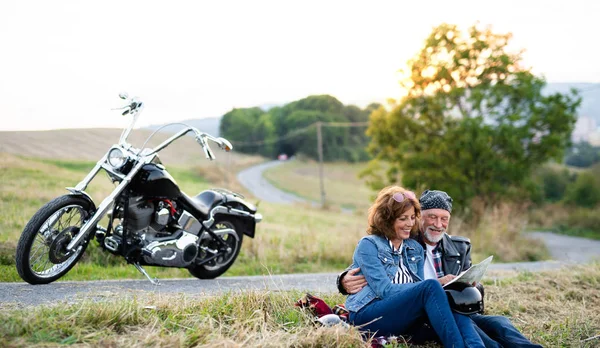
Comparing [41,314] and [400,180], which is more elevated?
[41,314]

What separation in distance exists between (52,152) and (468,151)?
16.0 meters

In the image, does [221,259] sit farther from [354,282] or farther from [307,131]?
[307,131]

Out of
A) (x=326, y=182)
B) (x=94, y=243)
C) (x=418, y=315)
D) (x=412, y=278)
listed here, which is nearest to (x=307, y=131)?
(x=326, y=182)

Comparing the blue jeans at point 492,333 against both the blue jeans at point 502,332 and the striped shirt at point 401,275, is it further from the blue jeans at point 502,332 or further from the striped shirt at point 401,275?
the striped shirt at point 401,275

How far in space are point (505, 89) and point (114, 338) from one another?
23.5 meters

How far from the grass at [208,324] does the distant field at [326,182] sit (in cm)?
3660

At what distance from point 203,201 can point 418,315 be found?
11.7 ft

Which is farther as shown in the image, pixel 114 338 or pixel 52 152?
pixel 52 152

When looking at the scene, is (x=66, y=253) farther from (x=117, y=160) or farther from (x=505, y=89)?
(x=505, y=89)

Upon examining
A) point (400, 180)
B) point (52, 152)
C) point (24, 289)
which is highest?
point (52, 152)

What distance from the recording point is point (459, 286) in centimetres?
404

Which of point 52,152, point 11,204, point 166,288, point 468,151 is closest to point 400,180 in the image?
point 468,151

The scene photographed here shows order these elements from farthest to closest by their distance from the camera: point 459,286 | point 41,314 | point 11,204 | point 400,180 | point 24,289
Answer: point 400,180
point 11,204
point 24,289
point 459,286
point 41,314

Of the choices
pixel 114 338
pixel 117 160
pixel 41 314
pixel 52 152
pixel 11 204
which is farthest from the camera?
pixel 52 152
